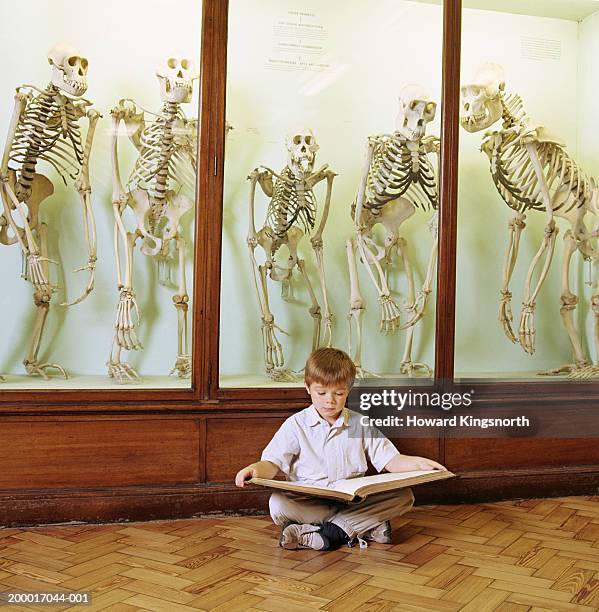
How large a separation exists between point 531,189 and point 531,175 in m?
0.06

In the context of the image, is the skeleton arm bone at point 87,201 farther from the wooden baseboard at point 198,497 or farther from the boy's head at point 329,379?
the boy's head at point 329,379

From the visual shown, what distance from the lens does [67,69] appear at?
2994mm

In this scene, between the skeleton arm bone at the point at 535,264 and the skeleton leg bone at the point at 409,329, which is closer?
the skeleton leg bone at the point at 409,329

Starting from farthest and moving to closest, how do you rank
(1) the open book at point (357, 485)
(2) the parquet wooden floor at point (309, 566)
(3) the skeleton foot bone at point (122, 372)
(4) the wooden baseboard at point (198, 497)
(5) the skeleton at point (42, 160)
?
1. (3) the skeleton foot bone at point (122, 372)
2. (5) the skeleton at point (42, 160)
3. (4) the wooden baseboard at point (198, 497)
4. (1) the open book at point (357, 485)
5. (2) the parquet wooden floor at point (309, 566)

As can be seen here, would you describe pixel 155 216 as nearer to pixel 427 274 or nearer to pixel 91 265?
pixel 91 265

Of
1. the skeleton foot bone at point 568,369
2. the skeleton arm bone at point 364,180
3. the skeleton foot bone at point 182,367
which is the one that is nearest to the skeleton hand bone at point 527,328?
the skeleton foot bone at point 568,369

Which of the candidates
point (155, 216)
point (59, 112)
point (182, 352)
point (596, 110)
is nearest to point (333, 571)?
point (182, 352)

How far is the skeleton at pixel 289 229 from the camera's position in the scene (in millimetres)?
3242

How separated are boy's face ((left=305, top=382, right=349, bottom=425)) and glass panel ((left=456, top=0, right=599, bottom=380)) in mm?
816

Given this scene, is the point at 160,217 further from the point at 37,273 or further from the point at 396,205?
the point at 396,205

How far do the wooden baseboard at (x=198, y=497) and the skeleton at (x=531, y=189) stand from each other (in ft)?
1.56

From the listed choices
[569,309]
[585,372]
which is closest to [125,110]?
[569,309]

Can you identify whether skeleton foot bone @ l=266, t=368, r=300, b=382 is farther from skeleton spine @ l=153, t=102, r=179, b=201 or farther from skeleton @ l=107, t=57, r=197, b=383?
skeleton spine @ l=153, t=102, r=179, b=201

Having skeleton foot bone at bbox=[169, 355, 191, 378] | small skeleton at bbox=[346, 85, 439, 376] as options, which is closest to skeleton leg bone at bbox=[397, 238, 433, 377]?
small skeleton at bbox=[346, 85, 439, 376]
